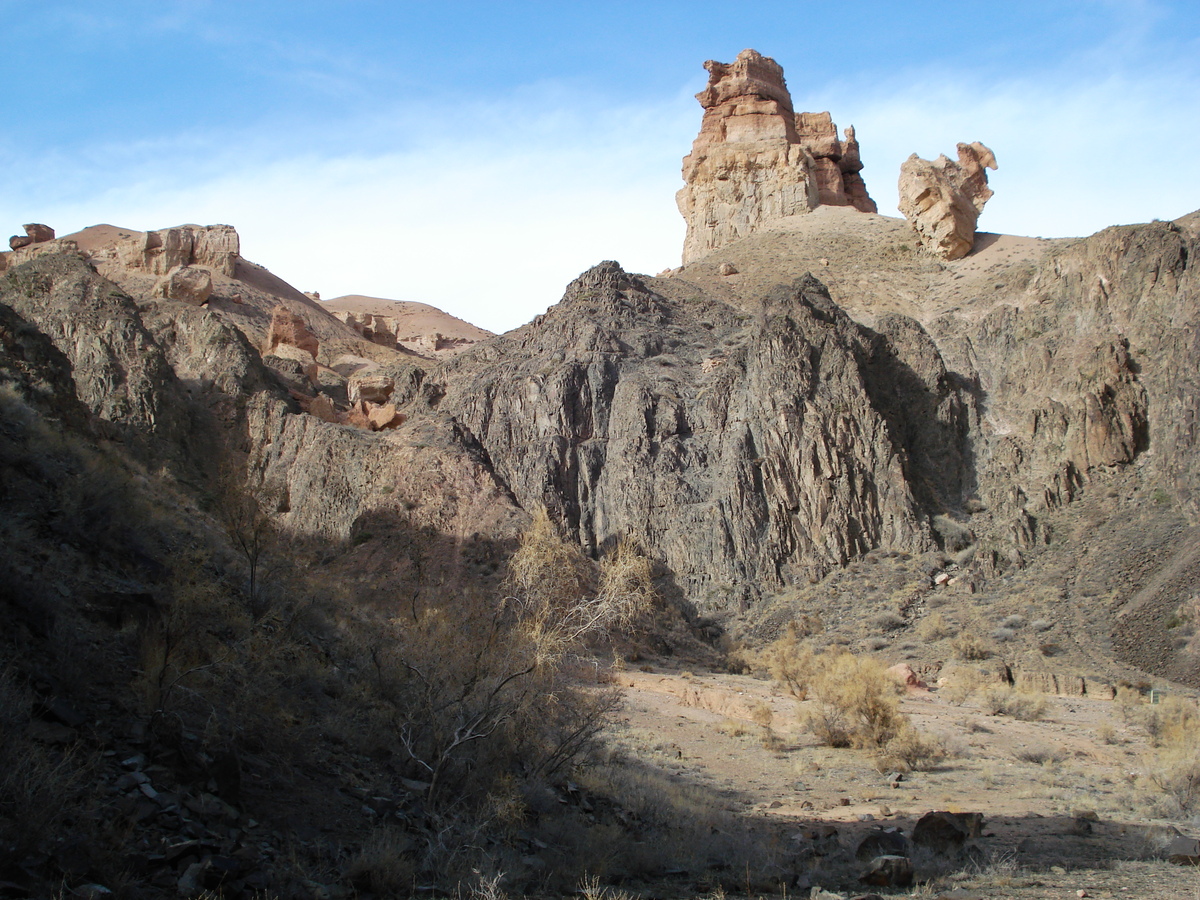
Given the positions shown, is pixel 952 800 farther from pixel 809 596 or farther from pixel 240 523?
pixel 809 596

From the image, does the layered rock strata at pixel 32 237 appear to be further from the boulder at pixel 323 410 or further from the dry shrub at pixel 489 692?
the dry shrub at pixel 489 692

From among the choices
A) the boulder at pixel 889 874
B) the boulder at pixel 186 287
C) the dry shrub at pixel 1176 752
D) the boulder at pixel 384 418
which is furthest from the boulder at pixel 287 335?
the boulder at pixel 889 874

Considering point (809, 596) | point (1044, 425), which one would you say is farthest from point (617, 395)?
point (1044, 425)

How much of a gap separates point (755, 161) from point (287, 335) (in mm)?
47564

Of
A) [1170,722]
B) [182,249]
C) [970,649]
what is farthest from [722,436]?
[182,249]

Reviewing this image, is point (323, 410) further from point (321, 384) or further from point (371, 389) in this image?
point (321, 384)

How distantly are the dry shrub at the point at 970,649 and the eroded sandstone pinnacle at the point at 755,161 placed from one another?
54.1m

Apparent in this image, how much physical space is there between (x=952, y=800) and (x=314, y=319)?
246ft

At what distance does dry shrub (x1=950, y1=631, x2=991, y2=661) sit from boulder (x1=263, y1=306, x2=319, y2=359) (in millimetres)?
46157

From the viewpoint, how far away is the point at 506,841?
32.7 ft

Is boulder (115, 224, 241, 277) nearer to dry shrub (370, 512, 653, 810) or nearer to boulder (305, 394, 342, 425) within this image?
boulder (305, 394, 342, 425)

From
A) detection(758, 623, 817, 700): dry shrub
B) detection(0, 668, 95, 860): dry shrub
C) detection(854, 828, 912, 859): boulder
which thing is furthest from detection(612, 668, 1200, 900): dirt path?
detection(0, 668, 95, 860): dry shrub

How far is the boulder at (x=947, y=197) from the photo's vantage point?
65562 mm

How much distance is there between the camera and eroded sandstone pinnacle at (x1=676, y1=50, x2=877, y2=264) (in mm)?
83688
